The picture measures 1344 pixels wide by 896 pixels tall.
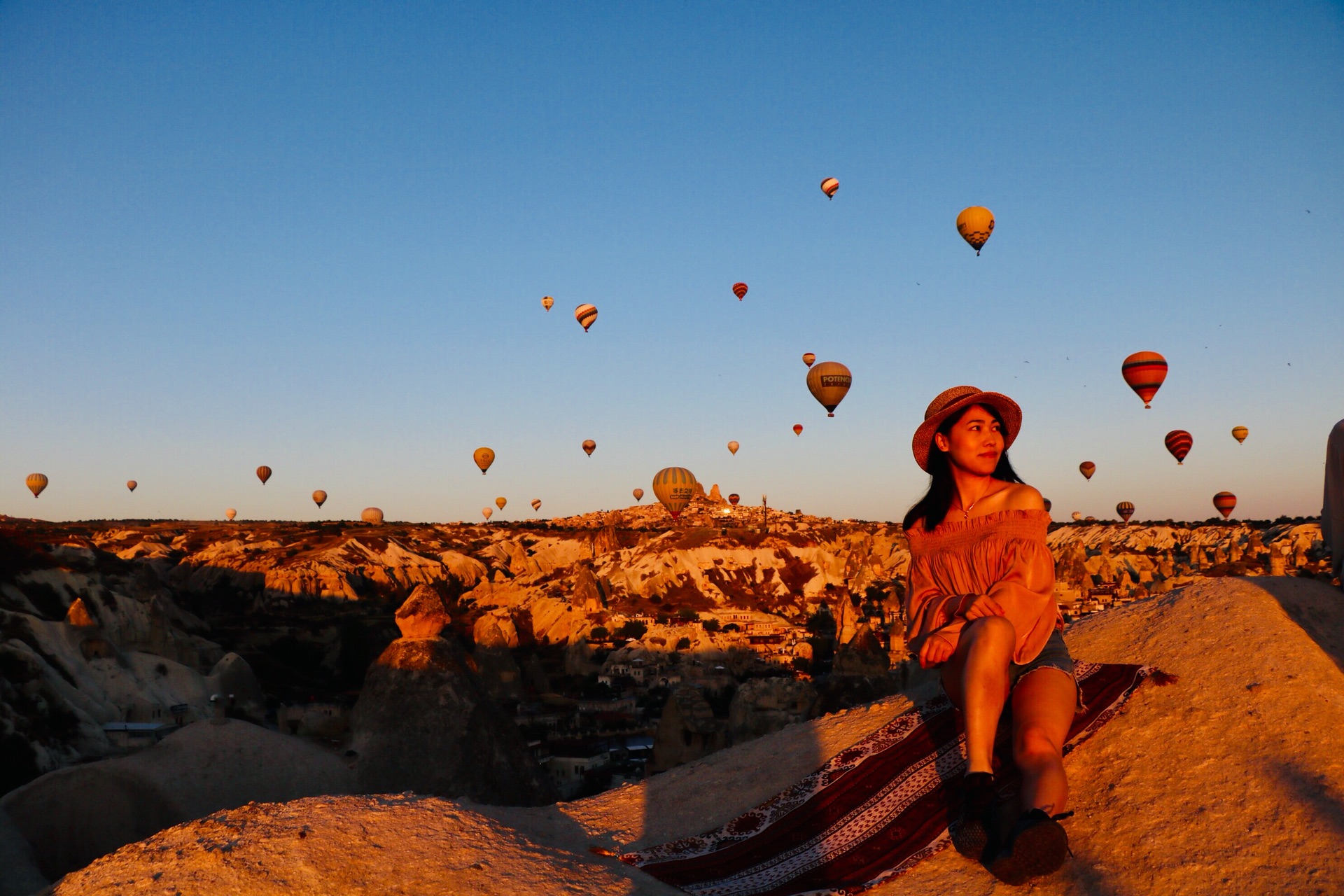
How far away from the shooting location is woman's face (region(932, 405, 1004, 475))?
502cm

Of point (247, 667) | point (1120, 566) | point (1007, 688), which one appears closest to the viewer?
point (1007, 688)

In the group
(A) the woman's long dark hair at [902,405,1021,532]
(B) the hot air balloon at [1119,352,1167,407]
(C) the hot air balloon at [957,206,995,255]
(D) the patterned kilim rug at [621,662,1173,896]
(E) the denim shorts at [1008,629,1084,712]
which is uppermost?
(C) the hot air balloon at [957,206,995,255]

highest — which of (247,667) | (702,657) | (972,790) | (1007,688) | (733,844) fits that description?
(1007,688)

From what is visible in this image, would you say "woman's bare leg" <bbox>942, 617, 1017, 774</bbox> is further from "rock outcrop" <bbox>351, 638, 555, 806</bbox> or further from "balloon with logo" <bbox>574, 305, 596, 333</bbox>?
"balloon with logo" <bbox>574, 305, 596, 333</bbox>

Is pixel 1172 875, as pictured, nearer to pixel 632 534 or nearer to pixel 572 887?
pixel 572 887

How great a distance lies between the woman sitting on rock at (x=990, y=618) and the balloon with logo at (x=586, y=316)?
5171cm

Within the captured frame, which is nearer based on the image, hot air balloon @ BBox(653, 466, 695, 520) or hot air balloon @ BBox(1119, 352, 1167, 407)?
hot air balloon @ BBox(1119, 352, 1167, 407)

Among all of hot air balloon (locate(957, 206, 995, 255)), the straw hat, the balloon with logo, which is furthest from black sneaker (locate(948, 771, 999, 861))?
the balloon with logo

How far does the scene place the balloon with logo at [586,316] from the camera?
184 ft

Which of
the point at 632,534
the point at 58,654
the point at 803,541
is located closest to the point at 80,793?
the point at 58,654


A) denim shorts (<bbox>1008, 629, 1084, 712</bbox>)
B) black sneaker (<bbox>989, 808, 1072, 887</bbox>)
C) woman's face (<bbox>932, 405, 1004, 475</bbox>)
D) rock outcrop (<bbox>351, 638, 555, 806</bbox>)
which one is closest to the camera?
black sneaker (<bbox>989, 808, 1072, 887</bbox>)

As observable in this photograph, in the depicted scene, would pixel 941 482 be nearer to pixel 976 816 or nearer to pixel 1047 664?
pixel 1047 664

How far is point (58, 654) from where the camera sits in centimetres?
3072

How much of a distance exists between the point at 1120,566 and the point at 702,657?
3837 centimetres
